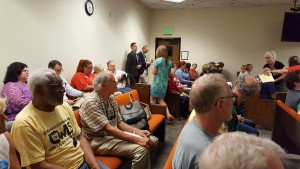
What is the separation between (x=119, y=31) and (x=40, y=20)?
7.87 ft

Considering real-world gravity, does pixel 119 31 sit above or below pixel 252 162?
above

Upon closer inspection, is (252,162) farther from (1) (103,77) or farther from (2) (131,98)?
(2) (131,98)

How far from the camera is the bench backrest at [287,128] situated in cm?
234

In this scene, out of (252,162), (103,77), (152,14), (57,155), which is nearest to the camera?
(252,162)

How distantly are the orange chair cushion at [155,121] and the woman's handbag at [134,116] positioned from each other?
0.26 metres

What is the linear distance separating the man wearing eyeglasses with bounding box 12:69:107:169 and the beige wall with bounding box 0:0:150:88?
5.06 ft

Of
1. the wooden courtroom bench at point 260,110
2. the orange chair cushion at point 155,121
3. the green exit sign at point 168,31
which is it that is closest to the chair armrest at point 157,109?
the orange chair cushion at point 155,121

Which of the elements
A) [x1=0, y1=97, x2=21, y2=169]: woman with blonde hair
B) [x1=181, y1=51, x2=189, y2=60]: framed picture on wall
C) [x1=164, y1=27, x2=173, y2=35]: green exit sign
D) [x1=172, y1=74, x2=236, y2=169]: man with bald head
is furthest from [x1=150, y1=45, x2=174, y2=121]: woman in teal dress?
[x1=164, y1=27, x2=173, y2=35]: green exit sign

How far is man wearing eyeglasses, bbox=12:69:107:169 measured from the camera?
1.38m

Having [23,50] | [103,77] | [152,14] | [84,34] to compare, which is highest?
[152,14]

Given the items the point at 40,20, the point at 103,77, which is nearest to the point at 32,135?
the point at 103,77

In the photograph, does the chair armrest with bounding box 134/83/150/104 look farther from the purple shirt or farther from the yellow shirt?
the yellow shirt

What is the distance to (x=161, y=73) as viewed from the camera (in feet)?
13.5

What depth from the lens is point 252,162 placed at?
1.62 ft
